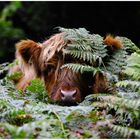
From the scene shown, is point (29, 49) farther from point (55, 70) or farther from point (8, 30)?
point (8, 30)

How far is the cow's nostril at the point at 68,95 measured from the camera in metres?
6.43

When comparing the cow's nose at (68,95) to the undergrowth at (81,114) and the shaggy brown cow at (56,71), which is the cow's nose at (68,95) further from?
the undergrowth at (81,114)

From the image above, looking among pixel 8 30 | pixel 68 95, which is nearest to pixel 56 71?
pixel 68 95

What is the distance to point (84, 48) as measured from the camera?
6160 millimetres

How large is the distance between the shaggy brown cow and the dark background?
13.0 metres

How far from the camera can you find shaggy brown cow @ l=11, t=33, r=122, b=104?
6614 millimetres

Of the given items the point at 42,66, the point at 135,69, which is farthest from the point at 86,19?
the point at 135,69

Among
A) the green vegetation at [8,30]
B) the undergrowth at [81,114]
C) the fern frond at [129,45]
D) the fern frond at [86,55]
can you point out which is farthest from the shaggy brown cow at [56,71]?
the green vegetation at [8,30]

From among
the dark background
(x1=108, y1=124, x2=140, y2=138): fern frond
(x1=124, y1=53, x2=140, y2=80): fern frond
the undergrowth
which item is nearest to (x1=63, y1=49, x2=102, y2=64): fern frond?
the undergrowth

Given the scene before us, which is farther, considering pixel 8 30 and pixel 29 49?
pixel 8 30

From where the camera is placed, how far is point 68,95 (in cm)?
647

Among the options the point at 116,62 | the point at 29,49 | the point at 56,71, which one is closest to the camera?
the point at 116,62

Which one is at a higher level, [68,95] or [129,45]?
[129,45]

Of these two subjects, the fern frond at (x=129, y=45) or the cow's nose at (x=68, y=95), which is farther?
the fern frond at (x=129, y=45)
